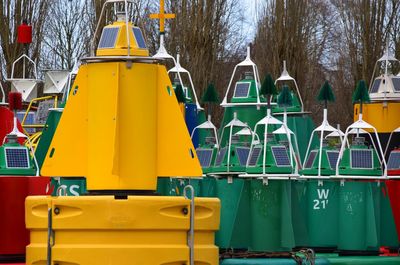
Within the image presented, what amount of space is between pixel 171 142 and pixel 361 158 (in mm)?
5067

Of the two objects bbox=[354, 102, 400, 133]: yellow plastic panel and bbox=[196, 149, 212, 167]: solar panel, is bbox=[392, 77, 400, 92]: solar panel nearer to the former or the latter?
bbox=[354, 102, 400, 133]: yellow plastic panel

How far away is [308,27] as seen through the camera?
3838cm

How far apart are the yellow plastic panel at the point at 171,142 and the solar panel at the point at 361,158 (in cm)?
488

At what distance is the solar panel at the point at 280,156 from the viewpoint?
14758 mm

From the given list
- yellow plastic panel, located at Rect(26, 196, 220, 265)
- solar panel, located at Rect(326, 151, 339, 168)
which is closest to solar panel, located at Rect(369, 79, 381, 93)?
solar panel, located at Rect(326, 151, 339, 168)

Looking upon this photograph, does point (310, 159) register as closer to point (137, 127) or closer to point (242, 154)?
point (242, 154)

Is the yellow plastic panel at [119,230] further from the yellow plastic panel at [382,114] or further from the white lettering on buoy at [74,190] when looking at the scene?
the yellow plastic panel at [382,114]

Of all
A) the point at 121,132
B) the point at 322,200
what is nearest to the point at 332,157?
the point at 322,200

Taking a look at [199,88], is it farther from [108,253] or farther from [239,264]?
[108,253]

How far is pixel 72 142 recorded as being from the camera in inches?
450

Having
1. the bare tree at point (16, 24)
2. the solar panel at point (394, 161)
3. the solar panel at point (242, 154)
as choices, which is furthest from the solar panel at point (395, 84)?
the bare tree at point (16, 24)

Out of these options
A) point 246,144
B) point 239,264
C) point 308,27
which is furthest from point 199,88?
point 239,264

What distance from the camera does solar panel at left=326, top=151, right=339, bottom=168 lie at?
55.8 feet

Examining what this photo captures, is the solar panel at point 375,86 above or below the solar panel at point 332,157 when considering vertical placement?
above
